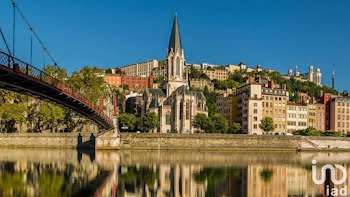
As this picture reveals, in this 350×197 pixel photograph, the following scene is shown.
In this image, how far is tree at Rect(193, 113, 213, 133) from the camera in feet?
344

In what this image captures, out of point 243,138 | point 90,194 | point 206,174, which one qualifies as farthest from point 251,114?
point 90,194

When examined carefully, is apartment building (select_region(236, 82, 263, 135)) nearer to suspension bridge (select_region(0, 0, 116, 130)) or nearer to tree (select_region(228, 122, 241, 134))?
tree (select_region(228, 122, 241, 134))

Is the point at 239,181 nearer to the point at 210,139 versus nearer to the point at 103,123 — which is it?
the point at 103,123

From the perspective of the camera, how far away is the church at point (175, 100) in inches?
4446

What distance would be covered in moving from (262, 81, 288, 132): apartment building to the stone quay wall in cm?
1952

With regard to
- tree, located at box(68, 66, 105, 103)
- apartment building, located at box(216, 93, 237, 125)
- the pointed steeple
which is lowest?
apartment building, located at box(216, 93, 237, 125)

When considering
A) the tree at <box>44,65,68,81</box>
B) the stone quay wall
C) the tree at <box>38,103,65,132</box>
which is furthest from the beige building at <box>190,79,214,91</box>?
the tree at <box>38,103,65,132</box>

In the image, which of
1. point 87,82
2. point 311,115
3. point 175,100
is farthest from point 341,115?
point 87,82

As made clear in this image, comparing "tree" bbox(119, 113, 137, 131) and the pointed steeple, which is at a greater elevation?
the pointed steeple

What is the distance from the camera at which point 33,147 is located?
80625 millimetres

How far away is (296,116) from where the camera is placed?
11250cm

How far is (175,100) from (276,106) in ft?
79.1

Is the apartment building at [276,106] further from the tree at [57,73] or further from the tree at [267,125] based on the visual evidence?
the tree at [57,73]

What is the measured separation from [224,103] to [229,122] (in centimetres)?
694
